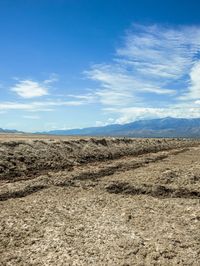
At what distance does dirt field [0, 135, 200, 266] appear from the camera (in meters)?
17.1

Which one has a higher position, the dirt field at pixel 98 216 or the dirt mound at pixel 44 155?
the dirt mound at pixel 44 155

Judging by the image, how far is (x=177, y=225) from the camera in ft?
69.6

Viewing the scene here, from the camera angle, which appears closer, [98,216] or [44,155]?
[98,216]

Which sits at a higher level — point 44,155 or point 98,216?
point 44,155

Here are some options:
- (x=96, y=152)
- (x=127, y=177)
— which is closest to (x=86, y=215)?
(x=127, y=177)

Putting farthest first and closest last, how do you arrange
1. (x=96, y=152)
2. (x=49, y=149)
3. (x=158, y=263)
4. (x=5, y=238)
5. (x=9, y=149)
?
(x=96, y=152)
(x=49, y=149)
(x=9, y=149)
(x=5, y=238)
(x=158, y=263)

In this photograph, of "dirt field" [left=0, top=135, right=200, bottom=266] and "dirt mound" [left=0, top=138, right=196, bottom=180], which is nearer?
"dirt field" [left=0, top=135, right=200, bottom=266]

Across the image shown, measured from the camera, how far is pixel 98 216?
22719mm

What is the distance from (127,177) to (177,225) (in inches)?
603

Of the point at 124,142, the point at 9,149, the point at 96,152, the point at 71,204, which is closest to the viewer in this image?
the point at 71,204

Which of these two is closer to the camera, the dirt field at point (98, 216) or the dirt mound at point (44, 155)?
the dirt field at point (98, 216)

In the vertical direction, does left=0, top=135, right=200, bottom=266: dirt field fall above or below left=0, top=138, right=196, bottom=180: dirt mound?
below

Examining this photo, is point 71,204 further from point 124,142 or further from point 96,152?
point 124,142

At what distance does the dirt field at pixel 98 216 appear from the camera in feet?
56.2
